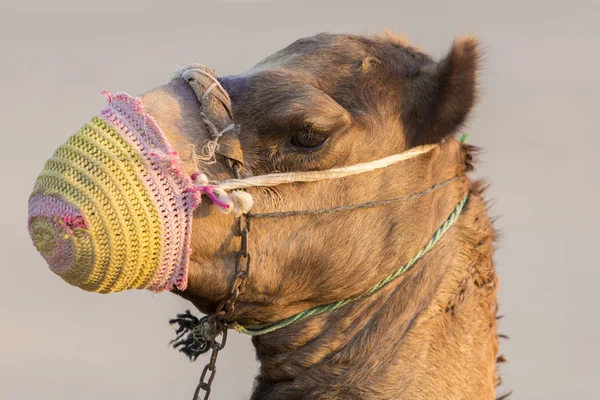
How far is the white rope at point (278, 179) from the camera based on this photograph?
13.3ft

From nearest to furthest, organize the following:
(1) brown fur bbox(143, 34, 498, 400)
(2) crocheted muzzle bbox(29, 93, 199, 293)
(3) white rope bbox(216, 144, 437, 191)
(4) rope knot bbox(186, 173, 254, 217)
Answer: (2) crocheted muzzle bbox(29, 93, 199, 293)
(4) rope knot bbox(186, 173, 254, 217)
(3) white rope bbox(216, 144, 437, 191)
(1) brown fur bbox(143, 34, 498, 400)

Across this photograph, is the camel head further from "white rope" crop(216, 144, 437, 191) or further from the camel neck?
the camel neck

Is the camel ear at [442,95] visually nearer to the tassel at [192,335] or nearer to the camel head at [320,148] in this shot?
the camel head at [320,148]

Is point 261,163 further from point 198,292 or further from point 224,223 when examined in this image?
point 198,292

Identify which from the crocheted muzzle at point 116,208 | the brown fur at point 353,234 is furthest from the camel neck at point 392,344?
the crocheted muzzle at point 116,208

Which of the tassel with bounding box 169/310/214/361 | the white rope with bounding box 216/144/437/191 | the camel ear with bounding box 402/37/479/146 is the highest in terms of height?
the camel ear with bounding box 402/37/479/146

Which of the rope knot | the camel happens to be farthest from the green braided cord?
the rope knot

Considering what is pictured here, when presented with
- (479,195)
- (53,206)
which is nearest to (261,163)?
(53,206)

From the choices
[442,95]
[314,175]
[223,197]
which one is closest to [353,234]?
[314,175]

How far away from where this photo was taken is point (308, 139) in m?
4.30

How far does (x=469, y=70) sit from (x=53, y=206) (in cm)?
205

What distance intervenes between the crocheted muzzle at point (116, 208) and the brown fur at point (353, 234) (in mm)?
135

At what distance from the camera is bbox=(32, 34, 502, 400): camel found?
4207mm

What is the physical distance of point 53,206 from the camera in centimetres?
384
